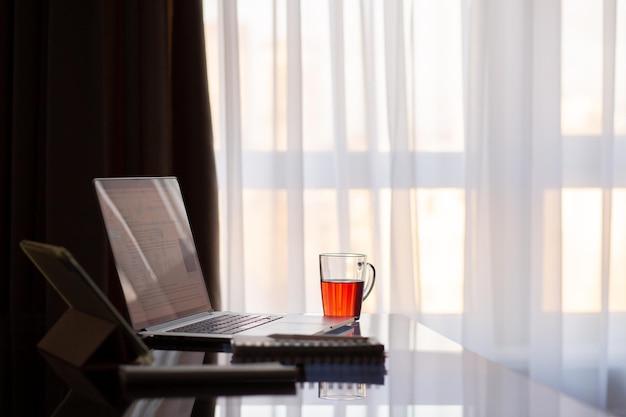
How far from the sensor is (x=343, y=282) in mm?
1448

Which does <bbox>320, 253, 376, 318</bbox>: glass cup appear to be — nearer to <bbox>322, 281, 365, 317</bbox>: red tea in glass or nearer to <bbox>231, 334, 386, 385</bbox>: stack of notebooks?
<bbox>322, 281, 365, 317</bbox>: red tea in glass

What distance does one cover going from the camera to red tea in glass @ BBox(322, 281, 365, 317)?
1.45 meters

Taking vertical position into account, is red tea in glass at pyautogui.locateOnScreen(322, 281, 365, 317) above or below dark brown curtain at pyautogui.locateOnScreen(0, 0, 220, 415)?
below

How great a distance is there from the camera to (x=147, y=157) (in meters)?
2.70

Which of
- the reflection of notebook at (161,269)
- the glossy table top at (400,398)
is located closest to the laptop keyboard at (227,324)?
the reflection of notebook at (161,269)

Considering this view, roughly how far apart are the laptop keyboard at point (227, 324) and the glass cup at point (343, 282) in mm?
101

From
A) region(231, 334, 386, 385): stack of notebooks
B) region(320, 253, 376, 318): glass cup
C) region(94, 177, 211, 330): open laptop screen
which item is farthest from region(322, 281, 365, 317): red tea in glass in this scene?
region(231, 334, 386, 385): stack of notebooks

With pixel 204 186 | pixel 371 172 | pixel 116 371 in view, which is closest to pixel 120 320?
pixel 116 371

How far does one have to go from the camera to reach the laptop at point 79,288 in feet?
3.23

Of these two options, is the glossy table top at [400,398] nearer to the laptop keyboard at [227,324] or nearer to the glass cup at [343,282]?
the laptop keyboard at [227,324]

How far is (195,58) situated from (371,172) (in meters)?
0.66

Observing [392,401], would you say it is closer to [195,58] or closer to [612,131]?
[195,58]

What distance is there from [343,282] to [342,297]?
0.03 metres

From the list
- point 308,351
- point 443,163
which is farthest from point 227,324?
point 443,163
